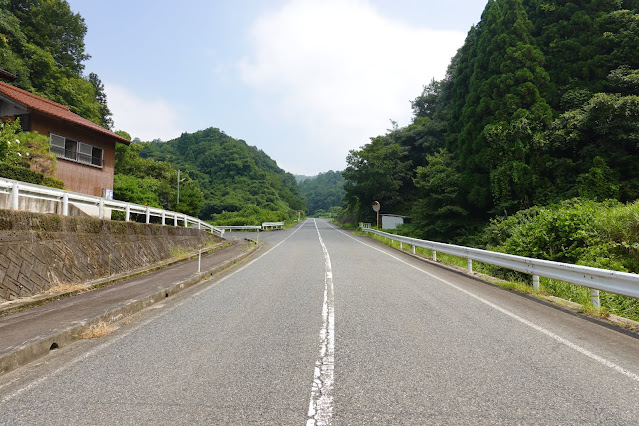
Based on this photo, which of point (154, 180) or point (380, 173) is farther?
point (380, 173)

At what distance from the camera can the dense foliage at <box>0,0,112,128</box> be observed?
81.9 feet

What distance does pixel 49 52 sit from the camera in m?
32.1

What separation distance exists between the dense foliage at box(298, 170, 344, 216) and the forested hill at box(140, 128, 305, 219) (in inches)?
2398

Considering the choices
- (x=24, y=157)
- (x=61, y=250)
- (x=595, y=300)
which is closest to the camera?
(x=595, y=300)

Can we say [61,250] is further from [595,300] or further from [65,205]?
[595,300]

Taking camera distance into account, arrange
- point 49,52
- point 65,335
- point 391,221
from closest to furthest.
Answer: point 65,335
point 49,52
point 391,221

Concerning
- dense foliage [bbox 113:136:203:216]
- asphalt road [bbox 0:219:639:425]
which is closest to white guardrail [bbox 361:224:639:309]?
asphalt road [bbox 0:219:639:425]

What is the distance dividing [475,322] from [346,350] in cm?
226

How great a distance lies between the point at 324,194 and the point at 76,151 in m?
144

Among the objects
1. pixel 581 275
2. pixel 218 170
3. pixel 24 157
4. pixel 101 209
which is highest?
pixel 218 170

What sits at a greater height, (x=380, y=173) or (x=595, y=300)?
(x=380, y=173)

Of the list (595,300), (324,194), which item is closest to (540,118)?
(595,300)

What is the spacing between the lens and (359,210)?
50094 mm

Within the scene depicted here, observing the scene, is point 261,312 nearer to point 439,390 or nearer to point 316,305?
point 316,305
